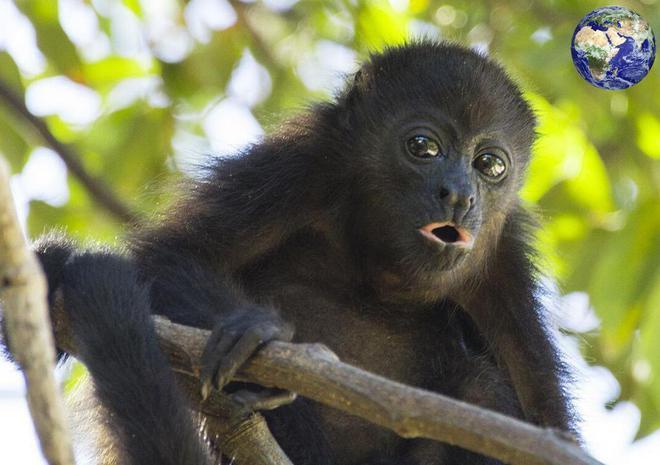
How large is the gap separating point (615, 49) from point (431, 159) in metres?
0.92

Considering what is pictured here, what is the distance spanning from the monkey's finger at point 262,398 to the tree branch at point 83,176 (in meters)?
2.42

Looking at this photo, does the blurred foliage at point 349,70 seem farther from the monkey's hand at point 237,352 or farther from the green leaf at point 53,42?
the monkey's hand at point 237,352

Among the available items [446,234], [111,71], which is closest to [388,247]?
[446,234]

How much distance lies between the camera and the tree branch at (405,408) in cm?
260

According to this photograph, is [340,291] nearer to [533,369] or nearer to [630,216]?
[533,369]

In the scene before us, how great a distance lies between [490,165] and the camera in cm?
483

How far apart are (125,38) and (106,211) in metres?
1.18

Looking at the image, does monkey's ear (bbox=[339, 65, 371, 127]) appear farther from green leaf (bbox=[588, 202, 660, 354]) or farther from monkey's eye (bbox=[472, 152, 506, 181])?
green leaf (bbox=[588, 202, 660, 354])

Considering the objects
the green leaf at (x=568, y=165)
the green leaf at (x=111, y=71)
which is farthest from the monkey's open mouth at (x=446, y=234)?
the green leaf at (x=111, y=71)

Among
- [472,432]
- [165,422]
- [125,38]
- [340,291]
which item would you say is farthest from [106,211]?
[472,432]

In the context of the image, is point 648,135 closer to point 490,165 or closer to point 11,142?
point 490,165

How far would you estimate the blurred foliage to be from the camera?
5.36 meters

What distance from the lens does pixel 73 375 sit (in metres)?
5.90

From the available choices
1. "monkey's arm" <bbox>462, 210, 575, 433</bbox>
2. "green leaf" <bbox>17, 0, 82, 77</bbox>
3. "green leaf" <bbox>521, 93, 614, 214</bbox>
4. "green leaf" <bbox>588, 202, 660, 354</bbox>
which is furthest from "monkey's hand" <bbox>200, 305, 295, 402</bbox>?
"green leaf" <bbox>521, 93, 614, 214</bbox>
